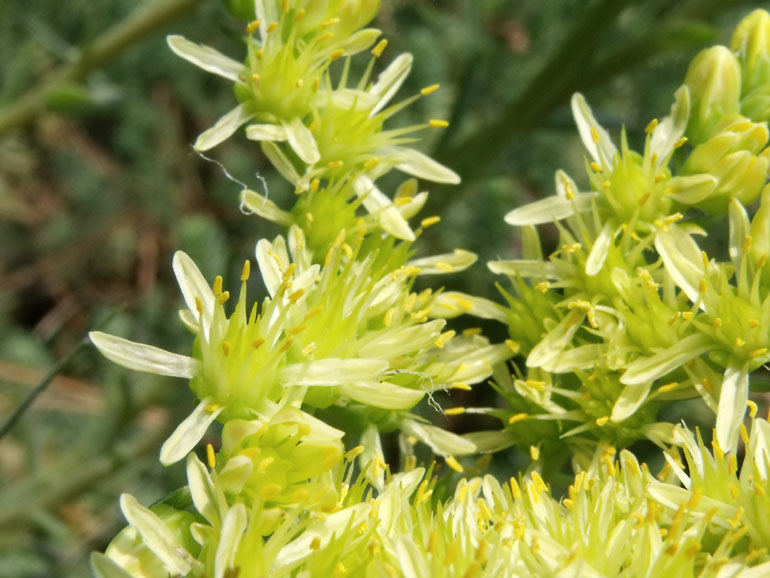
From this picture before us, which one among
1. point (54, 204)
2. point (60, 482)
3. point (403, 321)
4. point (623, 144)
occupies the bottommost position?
point (60, 482)

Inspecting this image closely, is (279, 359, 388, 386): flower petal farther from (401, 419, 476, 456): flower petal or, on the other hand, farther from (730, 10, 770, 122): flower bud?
(730, 10, 770, 122): flower bud

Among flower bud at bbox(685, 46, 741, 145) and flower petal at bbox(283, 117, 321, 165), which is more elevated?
flower bud at bbox(685, 46, 741, 145)

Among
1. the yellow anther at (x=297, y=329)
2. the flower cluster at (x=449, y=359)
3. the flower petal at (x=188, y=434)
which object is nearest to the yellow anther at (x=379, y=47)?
the flower cluster at (x=449, y=359)

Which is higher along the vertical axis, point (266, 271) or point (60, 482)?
point (266, 271)

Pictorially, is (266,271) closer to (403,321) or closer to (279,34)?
(403,321)

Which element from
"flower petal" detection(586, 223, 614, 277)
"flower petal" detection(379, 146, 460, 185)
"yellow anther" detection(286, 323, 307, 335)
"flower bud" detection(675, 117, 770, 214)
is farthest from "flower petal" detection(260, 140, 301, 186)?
"flower bud" detection(675, 117, 770, 214)

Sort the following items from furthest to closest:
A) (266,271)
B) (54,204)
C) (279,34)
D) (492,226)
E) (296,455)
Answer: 1. (54,204)
2. (492,226)
3. (279,34)
4. (266,271)
5. (296,455)

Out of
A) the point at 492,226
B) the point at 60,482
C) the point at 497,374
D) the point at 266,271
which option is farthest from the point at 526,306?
the point at 60,482
